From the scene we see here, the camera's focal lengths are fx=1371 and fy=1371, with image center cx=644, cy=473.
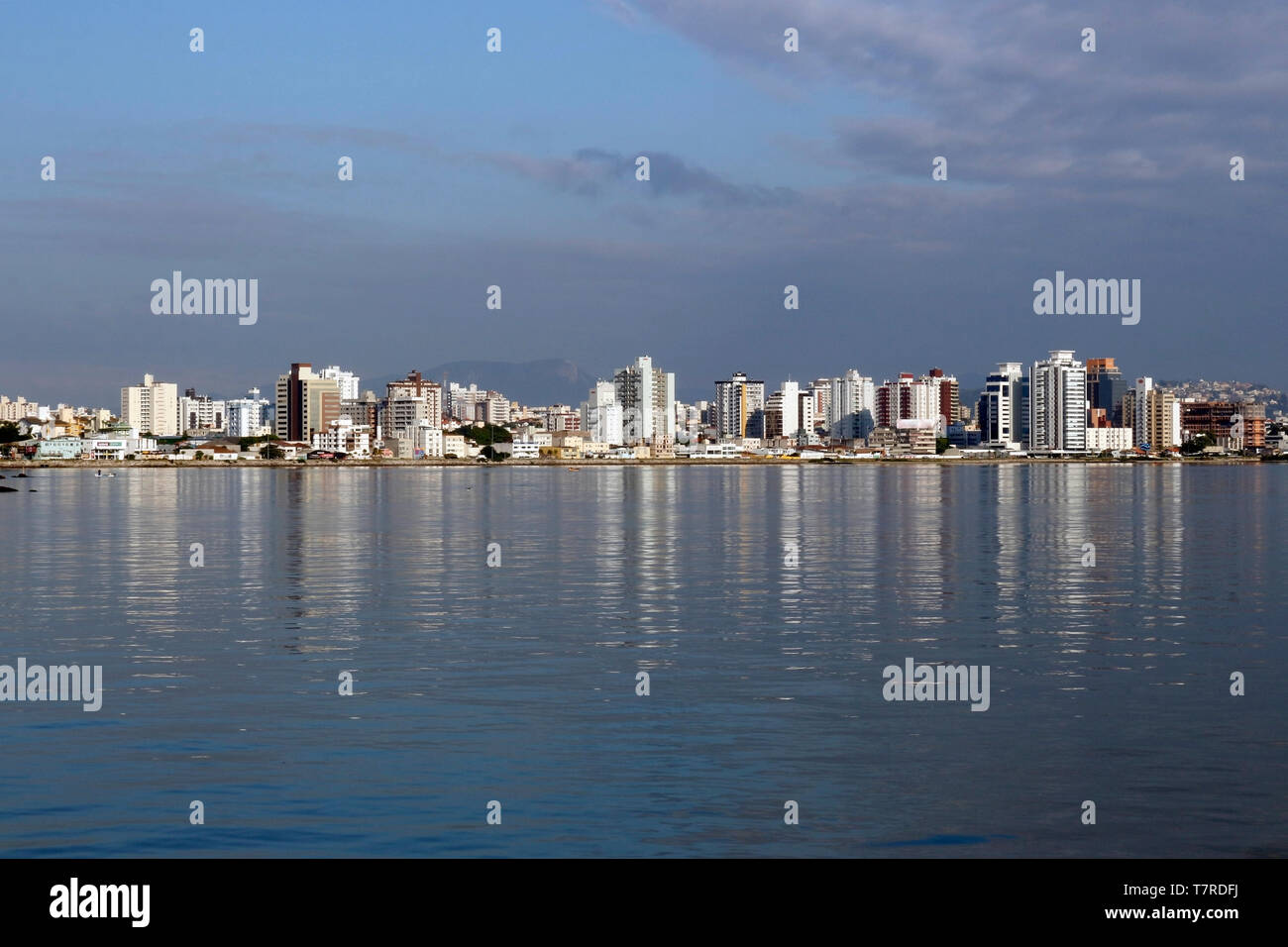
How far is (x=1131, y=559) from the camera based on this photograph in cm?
4600

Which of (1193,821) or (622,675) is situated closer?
(1193,821)

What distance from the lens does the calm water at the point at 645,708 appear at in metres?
13.5

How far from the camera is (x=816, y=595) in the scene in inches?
1379

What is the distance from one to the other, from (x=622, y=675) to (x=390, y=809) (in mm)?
8790

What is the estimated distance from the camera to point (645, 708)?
19.5 meters

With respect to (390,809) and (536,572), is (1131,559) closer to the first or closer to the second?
(536,572)

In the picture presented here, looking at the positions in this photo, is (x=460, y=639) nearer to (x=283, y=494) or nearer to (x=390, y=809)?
(x=390, y=809)

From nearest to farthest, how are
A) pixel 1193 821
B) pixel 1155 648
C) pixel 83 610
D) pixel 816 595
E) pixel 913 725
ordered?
pixel 1193 821 < pixel 913 725 < pixel 1155 648 < pixel 83 610 < pixel 816 595

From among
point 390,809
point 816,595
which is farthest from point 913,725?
point 816,595

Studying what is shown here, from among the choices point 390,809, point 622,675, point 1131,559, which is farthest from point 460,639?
point 1131,559

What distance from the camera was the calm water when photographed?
44.2ft
